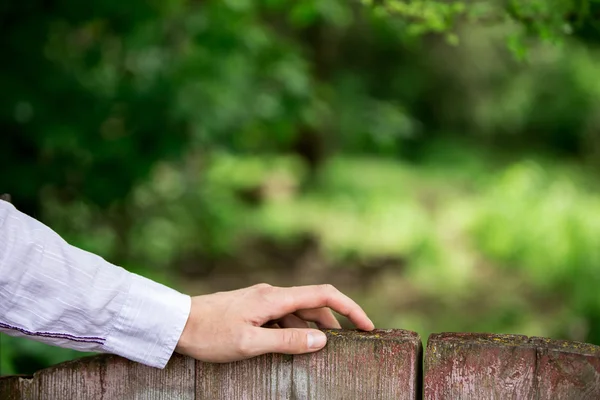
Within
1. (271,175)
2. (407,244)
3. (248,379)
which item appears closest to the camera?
(248,379)

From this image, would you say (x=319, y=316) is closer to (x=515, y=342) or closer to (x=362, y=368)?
(x=362, y=368)

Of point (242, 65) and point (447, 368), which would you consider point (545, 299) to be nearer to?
point (242, 65)

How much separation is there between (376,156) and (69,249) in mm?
13390

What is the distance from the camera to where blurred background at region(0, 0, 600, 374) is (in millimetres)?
2893

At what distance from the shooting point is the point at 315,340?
3.28 ft

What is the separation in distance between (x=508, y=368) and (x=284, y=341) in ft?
1.12

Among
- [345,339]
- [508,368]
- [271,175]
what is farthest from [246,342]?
[271,175]

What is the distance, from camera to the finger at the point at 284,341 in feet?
3.24

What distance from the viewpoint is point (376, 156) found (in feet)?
46.6

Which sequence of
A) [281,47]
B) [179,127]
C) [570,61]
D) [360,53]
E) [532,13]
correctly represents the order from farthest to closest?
[360,53] < [570,61] < [281,47] < [179,127] < [532,13]

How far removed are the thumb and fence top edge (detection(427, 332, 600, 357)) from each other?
185 millimetres

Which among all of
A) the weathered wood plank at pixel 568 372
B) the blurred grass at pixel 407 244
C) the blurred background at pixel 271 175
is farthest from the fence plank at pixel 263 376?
the blurred grass at pixel 407 244

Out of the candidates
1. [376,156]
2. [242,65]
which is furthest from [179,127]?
[376,156]

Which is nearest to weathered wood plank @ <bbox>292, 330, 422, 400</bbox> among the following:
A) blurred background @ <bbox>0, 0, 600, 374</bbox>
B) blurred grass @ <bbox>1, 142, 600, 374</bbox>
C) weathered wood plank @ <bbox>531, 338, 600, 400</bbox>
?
weathered wood plank @ <bbox>531, 338, 600, 400</bbox>
